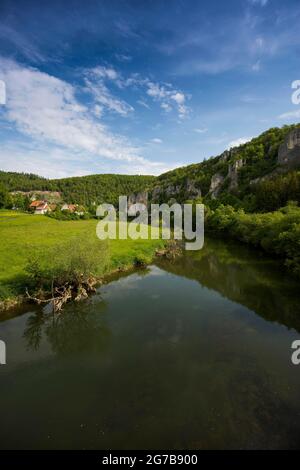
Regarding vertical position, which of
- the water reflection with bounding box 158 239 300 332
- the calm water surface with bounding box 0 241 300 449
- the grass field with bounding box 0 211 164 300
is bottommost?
the calm water surface with bounding box 0 241 300 449

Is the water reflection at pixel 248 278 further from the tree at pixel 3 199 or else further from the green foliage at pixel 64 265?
the tree at pixel 3 199

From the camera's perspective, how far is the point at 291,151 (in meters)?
87.8

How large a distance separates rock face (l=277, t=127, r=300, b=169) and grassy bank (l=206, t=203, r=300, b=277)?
37.2 metres

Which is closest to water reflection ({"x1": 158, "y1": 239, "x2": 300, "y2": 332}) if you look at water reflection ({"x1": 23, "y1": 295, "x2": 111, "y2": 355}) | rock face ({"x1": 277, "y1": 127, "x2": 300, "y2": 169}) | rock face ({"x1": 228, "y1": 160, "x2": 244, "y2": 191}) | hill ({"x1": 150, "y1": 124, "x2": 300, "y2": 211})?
water reflection ({"x1": 23, "y1": 295, "x2": 111, "y2": 355})

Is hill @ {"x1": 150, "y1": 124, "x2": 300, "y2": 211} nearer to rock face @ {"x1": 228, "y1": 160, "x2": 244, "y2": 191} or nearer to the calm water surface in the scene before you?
rock face @ {"x1": 228, "y1": 160, "x2": 244, "y2": 191}

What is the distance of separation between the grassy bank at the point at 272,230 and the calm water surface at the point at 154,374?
8.30 metres

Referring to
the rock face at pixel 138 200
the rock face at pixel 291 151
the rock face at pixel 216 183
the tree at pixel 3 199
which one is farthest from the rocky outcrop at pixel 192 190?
the tree at pixel 3 199

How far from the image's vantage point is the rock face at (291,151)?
85.1 metres

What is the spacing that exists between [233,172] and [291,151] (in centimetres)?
2592

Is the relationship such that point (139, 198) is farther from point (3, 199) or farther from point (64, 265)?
point (64, 265)

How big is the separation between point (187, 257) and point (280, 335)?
2371cm

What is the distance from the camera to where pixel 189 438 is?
32.5ft

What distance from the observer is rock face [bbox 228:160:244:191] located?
4182 inches

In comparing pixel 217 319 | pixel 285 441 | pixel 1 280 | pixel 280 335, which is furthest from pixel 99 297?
pixel 285 441
